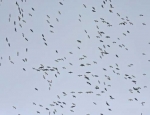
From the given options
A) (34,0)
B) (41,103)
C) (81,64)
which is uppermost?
(34,0)

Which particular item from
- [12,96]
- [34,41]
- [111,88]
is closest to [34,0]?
[34,41]

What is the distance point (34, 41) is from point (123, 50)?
27.7 inches

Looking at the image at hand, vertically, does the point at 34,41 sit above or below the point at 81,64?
above

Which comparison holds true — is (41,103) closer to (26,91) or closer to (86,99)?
(26,91)

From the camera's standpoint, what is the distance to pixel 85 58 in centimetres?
217

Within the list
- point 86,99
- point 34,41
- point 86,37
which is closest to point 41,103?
point 86,99

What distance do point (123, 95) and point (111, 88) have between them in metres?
0.11

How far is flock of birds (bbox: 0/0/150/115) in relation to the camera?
2.12m

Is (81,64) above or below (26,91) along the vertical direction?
above

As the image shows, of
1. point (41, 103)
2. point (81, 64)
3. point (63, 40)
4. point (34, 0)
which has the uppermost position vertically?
point (34, 0)

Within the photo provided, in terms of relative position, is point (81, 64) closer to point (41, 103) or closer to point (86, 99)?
point (86, 99)

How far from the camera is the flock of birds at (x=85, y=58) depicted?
83.4 inches

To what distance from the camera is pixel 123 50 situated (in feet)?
7.13

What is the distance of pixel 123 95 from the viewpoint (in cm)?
212
